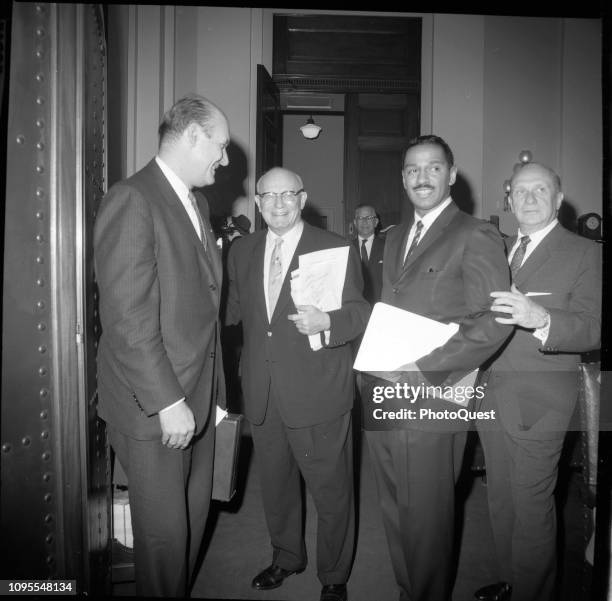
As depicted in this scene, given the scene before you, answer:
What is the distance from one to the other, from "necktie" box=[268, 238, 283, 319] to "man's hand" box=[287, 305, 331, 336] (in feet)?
0.44

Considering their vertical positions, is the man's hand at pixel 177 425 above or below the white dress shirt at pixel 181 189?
below

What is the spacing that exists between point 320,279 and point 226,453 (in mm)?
712

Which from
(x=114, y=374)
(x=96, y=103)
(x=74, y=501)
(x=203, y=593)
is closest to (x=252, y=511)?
(x=203, y=593)

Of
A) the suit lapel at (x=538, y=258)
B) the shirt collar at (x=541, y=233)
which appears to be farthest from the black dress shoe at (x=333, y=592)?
the shirt collar at (x=541, y=233)

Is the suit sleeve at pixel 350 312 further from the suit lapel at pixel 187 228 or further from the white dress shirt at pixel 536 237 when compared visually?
the white dress shirt at pixel 536 237

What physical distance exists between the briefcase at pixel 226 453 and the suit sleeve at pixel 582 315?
1090mm

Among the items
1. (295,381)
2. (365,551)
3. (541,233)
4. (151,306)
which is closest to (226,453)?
(295,381)

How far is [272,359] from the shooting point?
1.69 metres

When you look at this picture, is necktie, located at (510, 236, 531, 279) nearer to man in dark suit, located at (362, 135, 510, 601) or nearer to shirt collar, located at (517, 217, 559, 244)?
shirt collar, located at (517, 217, 559, 244)

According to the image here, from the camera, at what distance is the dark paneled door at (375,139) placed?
218 inches

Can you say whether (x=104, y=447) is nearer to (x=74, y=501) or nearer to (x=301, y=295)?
(x=74, y=501)

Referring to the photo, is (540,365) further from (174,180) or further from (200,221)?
(174,180)

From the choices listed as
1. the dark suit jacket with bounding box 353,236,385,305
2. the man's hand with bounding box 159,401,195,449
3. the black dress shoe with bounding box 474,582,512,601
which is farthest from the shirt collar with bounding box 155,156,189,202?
the dark suit jacket with bounding box 353,236,385,305

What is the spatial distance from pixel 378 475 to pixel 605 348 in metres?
0.88
